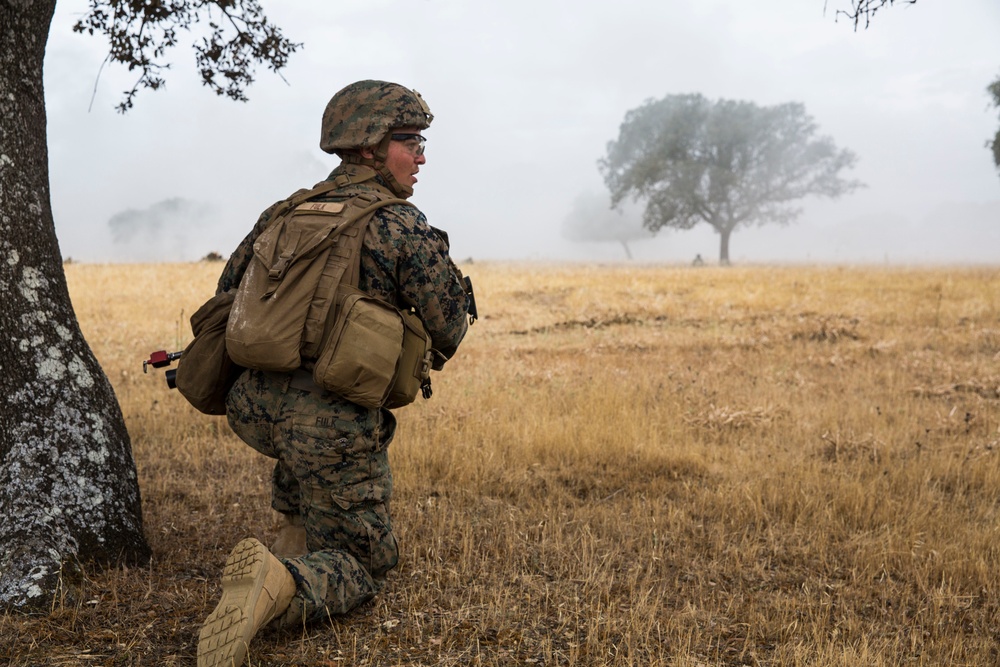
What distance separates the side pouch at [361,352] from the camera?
10.6 ft

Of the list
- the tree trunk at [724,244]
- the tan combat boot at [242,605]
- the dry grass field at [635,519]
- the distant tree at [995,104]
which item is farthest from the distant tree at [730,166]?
the tan combat boot at [242,605]

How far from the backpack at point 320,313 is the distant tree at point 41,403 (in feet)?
3.88

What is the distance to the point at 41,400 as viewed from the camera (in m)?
3.88

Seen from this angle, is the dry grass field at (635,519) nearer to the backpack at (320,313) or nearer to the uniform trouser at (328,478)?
the uniform trouser at (328,478)

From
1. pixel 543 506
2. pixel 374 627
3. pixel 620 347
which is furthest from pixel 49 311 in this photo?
pixel 620 347

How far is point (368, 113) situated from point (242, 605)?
2.10m

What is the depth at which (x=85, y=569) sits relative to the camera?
12.3ft

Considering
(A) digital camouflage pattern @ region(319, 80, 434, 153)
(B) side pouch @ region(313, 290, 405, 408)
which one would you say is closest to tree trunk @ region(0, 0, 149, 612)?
(B) side pouch @ region(313, 290, 405, 408)

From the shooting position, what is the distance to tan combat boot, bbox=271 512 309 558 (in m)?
4.02

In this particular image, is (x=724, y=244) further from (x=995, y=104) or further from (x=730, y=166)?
(x=995, y=104)

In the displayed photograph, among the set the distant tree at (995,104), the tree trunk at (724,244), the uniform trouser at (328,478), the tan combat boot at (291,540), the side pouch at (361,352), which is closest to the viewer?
the side pouch at (361,352)

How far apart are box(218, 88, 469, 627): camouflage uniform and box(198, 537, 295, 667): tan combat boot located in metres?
0.21

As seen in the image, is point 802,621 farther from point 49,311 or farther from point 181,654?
point 49,311

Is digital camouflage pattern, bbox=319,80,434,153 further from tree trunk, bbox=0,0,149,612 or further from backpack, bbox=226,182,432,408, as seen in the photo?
tree trunk, bbox=0,0,149,612
